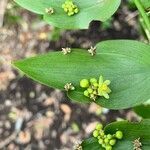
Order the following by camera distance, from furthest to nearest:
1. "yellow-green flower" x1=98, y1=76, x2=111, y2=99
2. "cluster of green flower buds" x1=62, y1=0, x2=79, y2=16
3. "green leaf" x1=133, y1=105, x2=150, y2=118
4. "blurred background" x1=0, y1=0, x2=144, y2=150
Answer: "blurred background" x1=0, y1=0, x2=144, y2=150 < "green leaf" x1=133, y1=105, x2=150, y2=118 < "cluster of green flower buds" x1=62, y1=0, x2=79, y2=16 < "yellow-green flower" x1=98, y1=76, x2=111, y2=99

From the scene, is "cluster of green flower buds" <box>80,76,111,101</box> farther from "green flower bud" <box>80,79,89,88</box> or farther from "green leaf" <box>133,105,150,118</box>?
"green leaf" <box>133,105,150,118</box>

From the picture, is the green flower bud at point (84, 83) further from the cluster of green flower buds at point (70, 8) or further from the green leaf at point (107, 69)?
the cluster of green flower buds at point (70, 8)

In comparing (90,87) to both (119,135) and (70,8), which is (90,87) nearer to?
(119,135)

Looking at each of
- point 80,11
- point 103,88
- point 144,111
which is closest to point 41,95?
point 144,111

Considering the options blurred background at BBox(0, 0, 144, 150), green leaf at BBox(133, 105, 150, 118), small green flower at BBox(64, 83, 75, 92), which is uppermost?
small green flower at BBox(64, 83, 75, 92)

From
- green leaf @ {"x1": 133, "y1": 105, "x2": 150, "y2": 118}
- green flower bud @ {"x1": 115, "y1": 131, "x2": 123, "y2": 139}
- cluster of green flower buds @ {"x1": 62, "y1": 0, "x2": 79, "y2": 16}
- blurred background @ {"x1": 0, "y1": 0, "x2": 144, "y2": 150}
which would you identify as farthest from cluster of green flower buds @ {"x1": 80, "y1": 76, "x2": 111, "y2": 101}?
blurred background @ {"x1": 0, "y1": 0, "x2": 144, "y2": 150}

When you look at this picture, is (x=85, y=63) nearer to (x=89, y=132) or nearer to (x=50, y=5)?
(x=50, y=5)

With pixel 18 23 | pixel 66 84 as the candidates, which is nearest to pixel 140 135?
pixel 66 84
